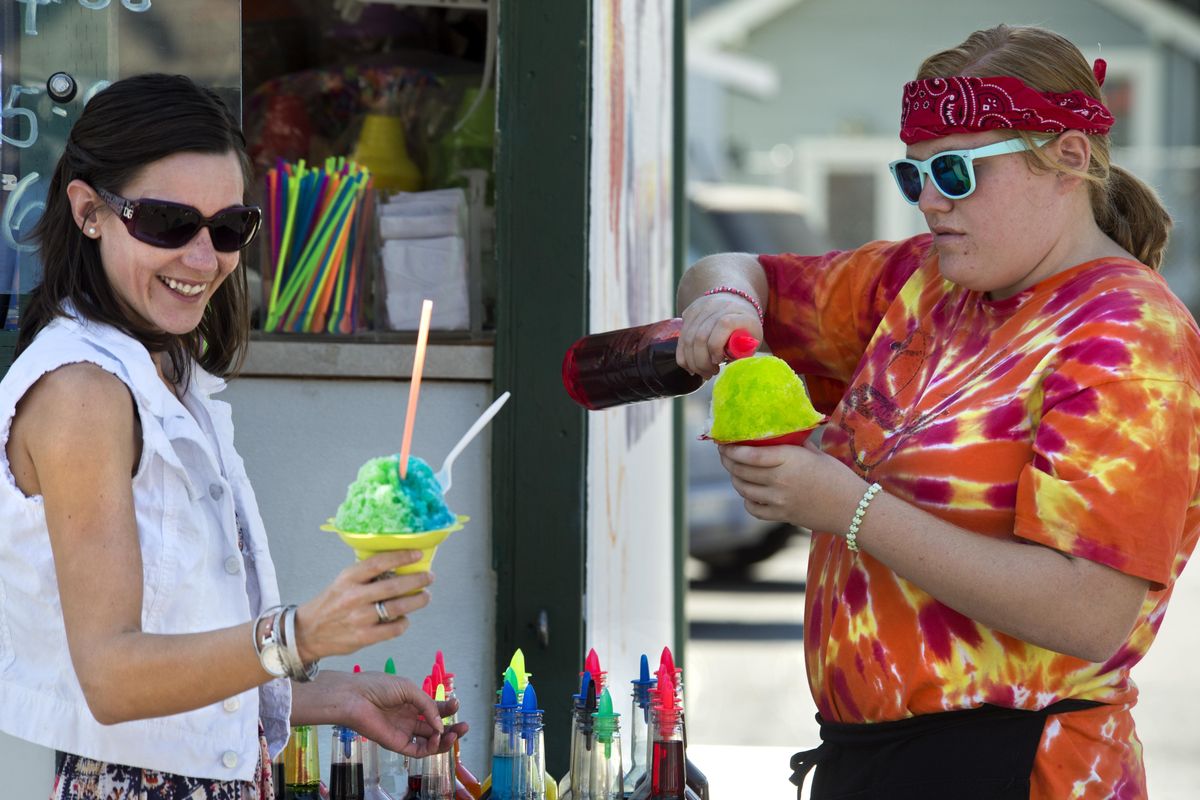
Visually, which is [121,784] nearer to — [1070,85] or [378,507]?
[378,507]

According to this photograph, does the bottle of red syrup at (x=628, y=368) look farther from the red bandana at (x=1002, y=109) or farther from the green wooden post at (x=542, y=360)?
the red bandana at (x=1002, y=109)

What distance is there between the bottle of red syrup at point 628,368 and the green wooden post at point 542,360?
45 centimetres

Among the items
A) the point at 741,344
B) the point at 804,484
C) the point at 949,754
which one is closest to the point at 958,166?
the point at 741,344

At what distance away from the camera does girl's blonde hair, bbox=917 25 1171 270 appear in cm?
243

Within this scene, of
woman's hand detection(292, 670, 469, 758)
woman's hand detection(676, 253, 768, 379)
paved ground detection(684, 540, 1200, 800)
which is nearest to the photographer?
woman's hand detection(292, 670, 469, 758)

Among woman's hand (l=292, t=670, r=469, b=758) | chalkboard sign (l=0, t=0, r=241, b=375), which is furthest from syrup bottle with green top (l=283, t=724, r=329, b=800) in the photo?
chalkboard sign (l=0, t=0, r=241, b=375)

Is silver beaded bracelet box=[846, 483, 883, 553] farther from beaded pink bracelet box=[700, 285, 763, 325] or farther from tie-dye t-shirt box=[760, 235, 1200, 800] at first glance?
beaded pink bracelet box=[700, 285, 763, 325]

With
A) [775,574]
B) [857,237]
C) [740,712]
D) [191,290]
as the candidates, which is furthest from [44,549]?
[857,237]

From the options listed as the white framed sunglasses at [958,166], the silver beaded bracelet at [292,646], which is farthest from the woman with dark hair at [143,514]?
the white framed sunglasses at [958,166]

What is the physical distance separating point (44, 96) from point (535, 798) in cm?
177

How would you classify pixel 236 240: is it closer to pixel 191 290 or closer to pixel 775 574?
Answer: pixel 191 290

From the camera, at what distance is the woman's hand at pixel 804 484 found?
2.33 metres

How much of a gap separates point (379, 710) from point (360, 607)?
0.75 metres

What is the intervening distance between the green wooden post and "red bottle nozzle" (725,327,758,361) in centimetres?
99
